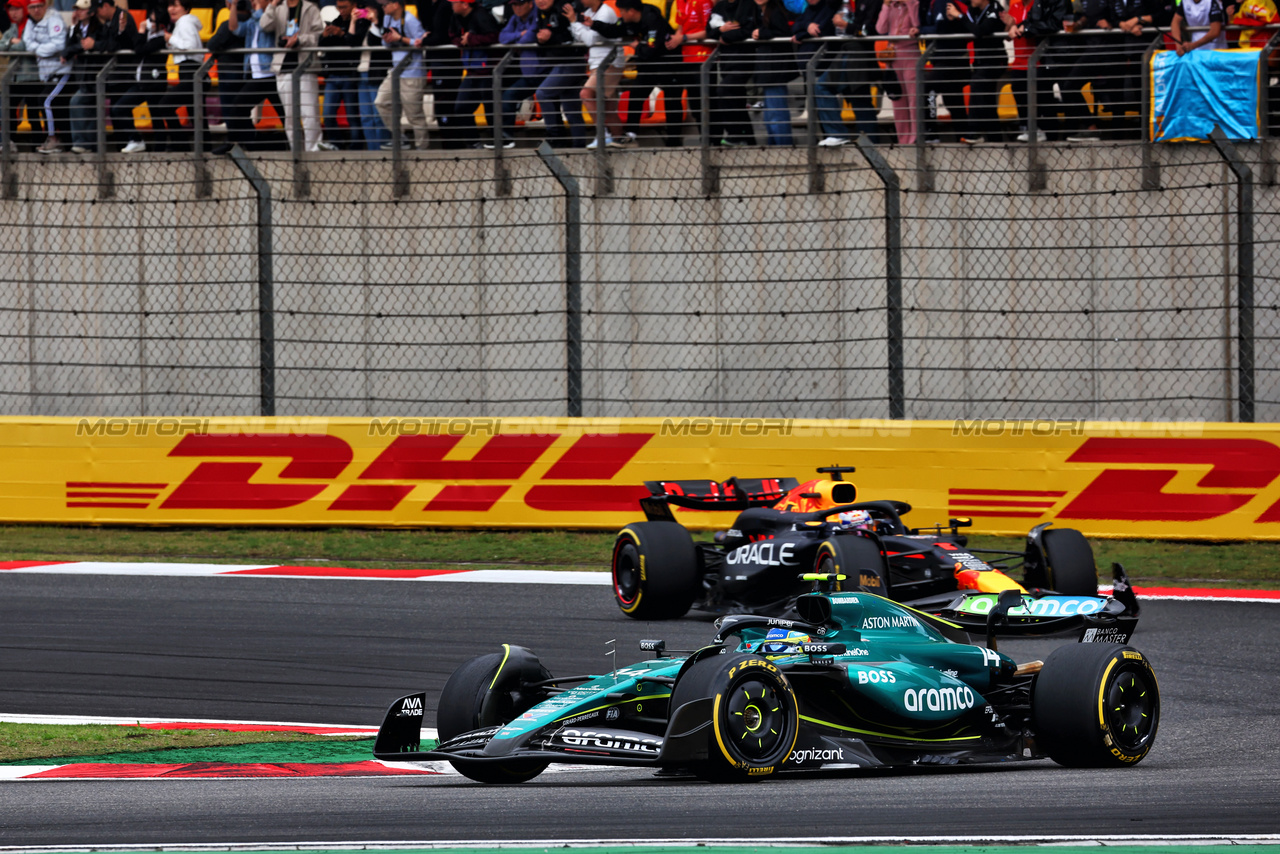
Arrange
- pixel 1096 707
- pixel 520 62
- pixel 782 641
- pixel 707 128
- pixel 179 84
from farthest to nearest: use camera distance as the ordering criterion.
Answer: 1. pixel 179 84
2. pixel 520 62
3. pixel 707 128
4. pixel 782 641
5. pixel 1096 707

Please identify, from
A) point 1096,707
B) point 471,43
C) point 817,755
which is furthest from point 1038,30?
point 817,755

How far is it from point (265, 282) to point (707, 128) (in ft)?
13.9

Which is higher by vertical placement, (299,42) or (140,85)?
(299,42)

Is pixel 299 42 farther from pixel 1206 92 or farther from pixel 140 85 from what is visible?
pixel 1206 92

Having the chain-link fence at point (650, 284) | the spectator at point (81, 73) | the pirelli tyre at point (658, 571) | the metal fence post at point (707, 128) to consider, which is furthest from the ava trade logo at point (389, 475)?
the spectator at point (81, 73)

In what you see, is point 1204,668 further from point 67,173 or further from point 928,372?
point 67,173

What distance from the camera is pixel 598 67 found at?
53.7 feet

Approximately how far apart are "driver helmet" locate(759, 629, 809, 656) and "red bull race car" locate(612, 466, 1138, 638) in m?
2.62

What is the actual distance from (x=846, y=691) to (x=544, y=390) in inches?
391

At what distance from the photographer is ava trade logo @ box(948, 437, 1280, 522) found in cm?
1412

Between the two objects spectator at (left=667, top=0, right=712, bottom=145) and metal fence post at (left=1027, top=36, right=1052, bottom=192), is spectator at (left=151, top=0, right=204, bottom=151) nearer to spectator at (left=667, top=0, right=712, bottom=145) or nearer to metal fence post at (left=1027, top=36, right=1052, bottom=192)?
spectator at (left=667, top=0, right=712, bottom=145)

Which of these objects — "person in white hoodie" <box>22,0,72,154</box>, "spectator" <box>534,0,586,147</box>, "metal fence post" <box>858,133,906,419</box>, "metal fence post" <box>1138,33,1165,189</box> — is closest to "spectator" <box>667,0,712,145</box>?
"spectator" <box>534,0,586,147</box>

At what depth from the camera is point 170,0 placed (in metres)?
19.3

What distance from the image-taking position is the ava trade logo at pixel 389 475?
→ 15430mm
